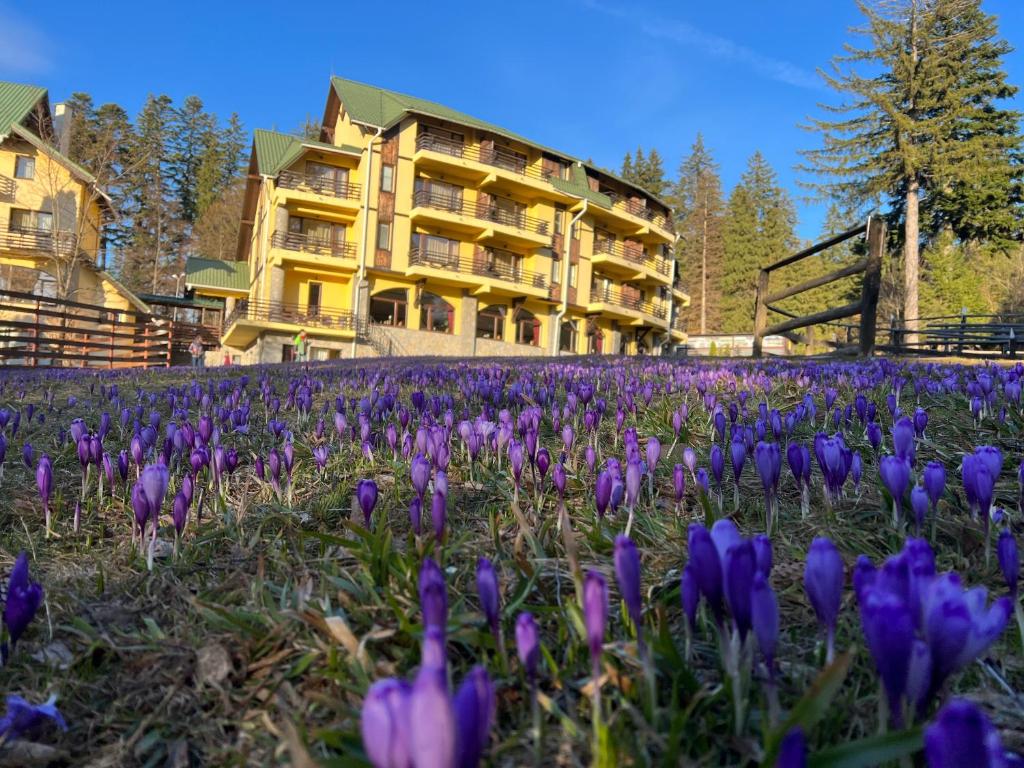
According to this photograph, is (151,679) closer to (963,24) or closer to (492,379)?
(492,379)

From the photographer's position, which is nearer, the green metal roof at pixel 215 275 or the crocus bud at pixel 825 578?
the crocus bud at pixel 825 578

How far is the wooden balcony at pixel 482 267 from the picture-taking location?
30.6 meters

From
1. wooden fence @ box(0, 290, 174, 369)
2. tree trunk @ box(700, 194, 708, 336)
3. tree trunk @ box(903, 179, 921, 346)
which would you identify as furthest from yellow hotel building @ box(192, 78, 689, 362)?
tree trunk @ box(700, 194, 708, 336)

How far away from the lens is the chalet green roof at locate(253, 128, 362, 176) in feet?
94.9

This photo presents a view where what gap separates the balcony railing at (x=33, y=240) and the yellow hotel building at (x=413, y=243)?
7606mm

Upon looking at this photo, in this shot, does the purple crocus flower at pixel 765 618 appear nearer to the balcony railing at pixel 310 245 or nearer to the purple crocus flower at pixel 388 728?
the purple crocus flower at pixel 388 728

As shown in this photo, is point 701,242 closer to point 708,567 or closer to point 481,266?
point 481,266

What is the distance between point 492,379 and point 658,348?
135 feet

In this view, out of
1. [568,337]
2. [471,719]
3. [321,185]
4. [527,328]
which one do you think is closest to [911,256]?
[568,337]

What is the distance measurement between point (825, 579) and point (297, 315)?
3042 centimetres

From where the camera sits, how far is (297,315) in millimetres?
29094

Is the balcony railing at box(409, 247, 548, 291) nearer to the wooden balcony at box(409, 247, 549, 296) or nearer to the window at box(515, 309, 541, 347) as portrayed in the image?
the wooden balcony at box(409, 247, 549, 296)

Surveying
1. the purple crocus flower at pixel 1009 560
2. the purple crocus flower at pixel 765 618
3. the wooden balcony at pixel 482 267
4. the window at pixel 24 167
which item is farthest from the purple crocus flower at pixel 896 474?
the window at pixel 24 167

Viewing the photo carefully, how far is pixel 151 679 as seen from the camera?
1110 mm
